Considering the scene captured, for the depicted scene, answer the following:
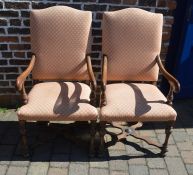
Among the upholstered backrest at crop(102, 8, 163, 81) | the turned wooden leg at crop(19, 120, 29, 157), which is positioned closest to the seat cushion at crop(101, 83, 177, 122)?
the upholstered backrest at crop(102, 8, 163, 81)

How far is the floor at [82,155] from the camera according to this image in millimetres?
2904

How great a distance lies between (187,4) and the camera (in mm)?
3502

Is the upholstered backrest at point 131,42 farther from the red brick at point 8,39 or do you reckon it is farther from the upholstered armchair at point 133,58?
the red brick at point 8,39

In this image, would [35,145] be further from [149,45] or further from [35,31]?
[149,45]

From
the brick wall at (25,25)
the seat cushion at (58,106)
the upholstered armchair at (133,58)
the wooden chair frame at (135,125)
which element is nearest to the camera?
the seat cushion at (58,106)

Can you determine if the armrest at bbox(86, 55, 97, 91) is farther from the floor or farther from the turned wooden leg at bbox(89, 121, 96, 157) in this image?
the floor

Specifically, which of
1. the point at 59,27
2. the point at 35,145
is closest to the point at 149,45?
the point at 59,27

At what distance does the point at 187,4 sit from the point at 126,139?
162 cm

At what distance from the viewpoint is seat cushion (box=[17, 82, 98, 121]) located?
2.73 meters

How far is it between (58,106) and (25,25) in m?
1.08

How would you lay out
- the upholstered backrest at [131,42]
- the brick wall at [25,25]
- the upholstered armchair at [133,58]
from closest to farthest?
the upholstered armchair at [133,58], the upholstered backrest at [131,42], the brick wall at [25,25]

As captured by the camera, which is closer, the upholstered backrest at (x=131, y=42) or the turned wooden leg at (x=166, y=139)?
the turned wooden leg at (x=166, y=139)

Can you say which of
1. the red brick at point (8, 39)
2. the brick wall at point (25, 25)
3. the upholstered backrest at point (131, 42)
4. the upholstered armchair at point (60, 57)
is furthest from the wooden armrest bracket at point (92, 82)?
the red brick at point (8, 39)

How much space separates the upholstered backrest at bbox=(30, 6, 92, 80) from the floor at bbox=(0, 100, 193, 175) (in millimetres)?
604
